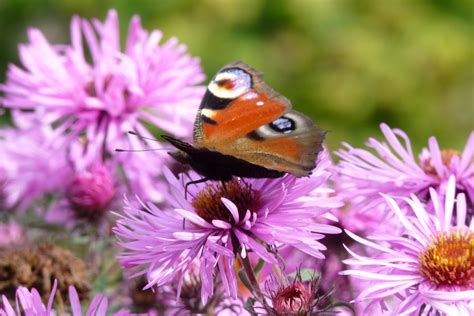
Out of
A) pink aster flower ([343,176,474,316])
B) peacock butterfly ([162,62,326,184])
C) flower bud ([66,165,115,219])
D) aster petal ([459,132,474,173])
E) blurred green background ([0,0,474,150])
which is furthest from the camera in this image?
blurred green background ([0,0,474,150])

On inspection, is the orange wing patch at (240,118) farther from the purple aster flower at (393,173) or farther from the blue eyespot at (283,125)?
the purple aster flower at (393,173)

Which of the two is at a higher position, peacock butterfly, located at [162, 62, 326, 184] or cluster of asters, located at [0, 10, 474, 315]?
peacock butterfly, located at [162, 62, 326, 184]

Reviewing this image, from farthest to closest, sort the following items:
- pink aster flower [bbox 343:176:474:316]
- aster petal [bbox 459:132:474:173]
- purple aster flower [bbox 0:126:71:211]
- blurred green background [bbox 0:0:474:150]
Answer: blurred green background [bbox 0:0:474:150] < purple aster flower [bbox 0:126:71:211] < aster petal [bbox 459:132:474:173] < pink aster flower [bbox 343:176:474:316]

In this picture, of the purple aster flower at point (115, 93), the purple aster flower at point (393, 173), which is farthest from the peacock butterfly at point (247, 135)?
the purple aster flower at point (115, 93)

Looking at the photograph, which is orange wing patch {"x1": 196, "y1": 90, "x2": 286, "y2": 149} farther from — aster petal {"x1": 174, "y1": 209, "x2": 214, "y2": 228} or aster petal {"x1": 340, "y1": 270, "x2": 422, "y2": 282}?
aster petal {"x1": 340, "y1": 270, "x2": 422, "y2": 282}

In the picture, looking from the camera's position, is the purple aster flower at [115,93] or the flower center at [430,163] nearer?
the flower center at [430,163]

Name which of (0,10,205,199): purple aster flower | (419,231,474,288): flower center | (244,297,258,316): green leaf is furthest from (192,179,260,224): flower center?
(0,10,205,199): purple aster flower

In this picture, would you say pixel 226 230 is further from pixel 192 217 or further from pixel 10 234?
pixel 10 234

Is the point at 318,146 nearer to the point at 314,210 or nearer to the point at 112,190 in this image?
the point at 314,210

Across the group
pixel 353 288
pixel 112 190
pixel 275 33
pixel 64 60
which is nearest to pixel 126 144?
pixel 112 190
